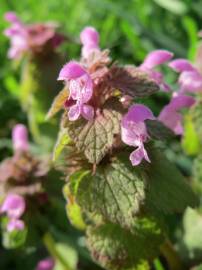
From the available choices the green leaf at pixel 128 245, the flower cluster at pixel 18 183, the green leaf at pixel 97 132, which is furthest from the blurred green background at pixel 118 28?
the green leaf at pixel 97 132

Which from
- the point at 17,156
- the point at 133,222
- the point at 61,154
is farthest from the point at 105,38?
the point at 133,222

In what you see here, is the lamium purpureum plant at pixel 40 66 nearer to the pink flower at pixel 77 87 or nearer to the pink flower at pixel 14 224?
the pink flower at pixel 14 224

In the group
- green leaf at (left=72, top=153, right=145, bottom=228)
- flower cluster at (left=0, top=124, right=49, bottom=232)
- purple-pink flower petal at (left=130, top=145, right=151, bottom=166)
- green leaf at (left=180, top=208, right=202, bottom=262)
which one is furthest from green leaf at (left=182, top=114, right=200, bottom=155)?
purple-pink flower petal at (left=130, top=145, right=151, bottom=166)

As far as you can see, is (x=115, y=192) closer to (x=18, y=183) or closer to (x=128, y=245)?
(x=128, y=245)

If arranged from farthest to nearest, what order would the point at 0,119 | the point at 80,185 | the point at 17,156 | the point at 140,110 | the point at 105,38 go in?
the point at 105,38
the point at 0,119
the point at 17,156
the point at 80,185
the point at 140,110

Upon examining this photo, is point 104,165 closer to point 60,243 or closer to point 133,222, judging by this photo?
point 133,222

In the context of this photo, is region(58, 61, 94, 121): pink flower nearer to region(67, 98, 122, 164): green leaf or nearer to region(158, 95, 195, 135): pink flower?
region(67, 98, 122, 164): green leaf
